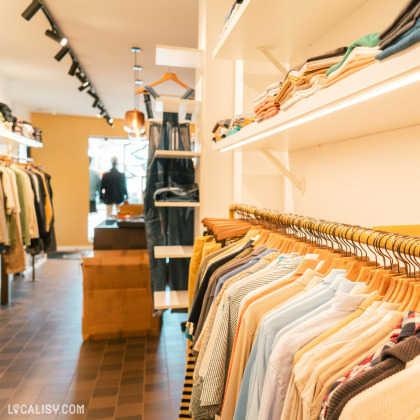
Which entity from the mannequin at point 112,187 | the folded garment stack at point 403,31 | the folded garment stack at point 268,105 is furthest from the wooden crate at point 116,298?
the mannequin at point 112,187

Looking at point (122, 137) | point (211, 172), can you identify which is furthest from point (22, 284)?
point (122, 137)

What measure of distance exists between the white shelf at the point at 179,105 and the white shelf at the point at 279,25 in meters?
0.60

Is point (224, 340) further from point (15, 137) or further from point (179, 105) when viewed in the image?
point (15, 137)

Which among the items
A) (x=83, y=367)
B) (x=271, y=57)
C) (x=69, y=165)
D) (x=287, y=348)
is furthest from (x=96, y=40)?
(x=69, y=165)

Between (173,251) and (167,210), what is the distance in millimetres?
384

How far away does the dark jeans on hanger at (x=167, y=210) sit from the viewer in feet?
9.22

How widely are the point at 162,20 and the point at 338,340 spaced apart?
3.79 m

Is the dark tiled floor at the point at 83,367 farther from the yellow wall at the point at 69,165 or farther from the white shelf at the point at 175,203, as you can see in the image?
the yellow wall at the point at 69,165

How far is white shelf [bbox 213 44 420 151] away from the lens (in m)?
0.71

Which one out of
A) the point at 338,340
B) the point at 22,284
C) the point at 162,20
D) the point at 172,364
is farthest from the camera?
the point at 22,284

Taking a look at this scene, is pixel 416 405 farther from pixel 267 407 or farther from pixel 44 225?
pixel 44 225

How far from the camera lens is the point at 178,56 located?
2.61m

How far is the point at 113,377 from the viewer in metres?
2.82

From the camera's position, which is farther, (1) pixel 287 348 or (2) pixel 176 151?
(2) pixel 176 151
